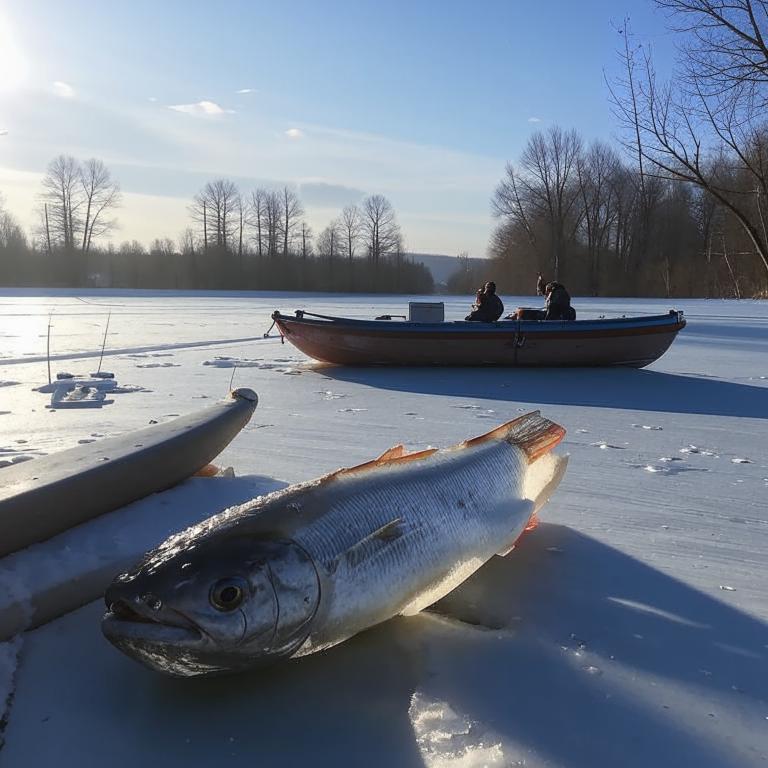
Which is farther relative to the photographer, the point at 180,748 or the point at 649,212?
the point at 649,212

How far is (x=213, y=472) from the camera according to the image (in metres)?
3.15

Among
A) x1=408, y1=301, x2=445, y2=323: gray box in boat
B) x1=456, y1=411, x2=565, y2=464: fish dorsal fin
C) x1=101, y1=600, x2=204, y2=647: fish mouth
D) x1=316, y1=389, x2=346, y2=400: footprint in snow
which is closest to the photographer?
x1=101, y1=600, x2=204, y2=647: fish mouth

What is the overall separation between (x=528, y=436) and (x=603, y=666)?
0.98 meters

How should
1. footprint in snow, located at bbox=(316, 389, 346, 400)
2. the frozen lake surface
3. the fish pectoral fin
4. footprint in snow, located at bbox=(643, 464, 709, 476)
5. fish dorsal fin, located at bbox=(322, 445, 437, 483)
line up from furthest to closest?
footprint in snow, located at bbox=(316, 389, 346, 400)
footprint in snow, located at bbox=(643, 464, 709, 476)
fish dorsal fin, located at bbox=(322, 445, 437, 483)
the fish pectoral fin
the frozen lake surface

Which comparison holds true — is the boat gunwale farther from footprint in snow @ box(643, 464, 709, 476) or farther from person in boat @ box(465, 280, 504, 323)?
footprint in snow @ box(643, 464, 709, 476)

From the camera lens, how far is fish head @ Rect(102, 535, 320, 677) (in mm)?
1406

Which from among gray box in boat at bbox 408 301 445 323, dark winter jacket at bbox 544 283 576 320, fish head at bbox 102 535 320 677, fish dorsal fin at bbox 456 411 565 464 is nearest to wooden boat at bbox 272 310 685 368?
gray box in boat at bbox 408 301 445 323

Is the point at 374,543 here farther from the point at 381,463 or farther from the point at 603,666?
the point at 603,666

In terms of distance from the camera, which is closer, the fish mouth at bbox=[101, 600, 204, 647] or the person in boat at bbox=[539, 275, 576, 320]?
the fish mouth at bbox=[101, 600, 204, 647]

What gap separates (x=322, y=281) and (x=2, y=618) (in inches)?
2303

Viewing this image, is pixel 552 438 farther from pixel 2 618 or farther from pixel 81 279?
pixel 81 279

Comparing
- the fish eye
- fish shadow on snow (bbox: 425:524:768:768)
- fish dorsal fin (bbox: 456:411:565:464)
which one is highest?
fish dorsal fin (bbox: 456:411:565:464)

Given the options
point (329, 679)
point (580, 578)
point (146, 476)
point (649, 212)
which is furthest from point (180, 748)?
point (649, 212)

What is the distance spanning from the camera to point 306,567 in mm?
1543
